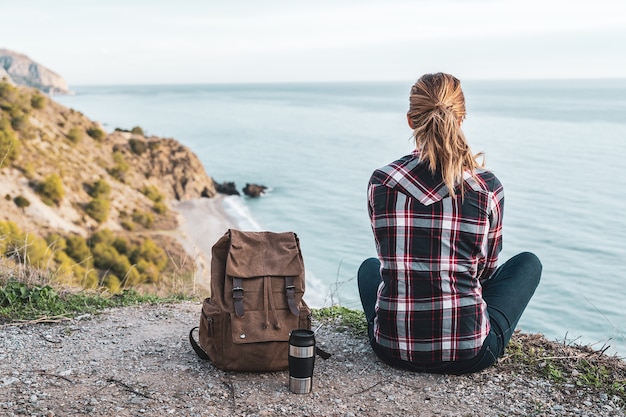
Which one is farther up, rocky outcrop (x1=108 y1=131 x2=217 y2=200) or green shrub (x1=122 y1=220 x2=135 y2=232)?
rocky outcrop (x1=108 y1=131 x2=217 y2=200)

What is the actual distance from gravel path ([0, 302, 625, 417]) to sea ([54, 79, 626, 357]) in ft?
2.93

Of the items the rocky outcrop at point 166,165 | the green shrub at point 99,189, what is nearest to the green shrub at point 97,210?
the green shrub at point 99,189

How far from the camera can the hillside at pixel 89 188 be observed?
31.1 metres

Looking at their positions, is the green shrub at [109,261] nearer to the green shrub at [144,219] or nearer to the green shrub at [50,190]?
the green shrub at [50,190]

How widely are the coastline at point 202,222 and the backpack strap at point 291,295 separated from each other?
30.4 meters

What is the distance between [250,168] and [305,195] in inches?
579

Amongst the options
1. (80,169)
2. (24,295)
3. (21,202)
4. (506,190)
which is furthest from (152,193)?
(24,295)

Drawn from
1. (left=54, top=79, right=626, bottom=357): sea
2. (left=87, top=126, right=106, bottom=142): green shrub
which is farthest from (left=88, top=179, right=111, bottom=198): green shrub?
(left=87, top=126, right=106, bottom=142): green shrub

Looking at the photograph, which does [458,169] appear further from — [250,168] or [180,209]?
[250,168]

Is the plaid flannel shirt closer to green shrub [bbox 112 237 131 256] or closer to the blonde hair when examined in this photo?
the blonde hair

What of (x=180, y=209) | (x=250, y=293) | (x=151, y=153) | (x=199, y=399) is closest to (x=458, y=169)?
(x=250, y=293)

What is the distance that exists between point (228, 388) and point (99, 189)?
1400 inches

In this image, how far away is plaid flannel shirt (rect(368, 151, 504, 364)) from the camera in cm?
362

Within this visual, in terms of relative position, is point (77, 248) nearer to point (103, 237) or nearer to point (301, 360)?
point (103, 237)
